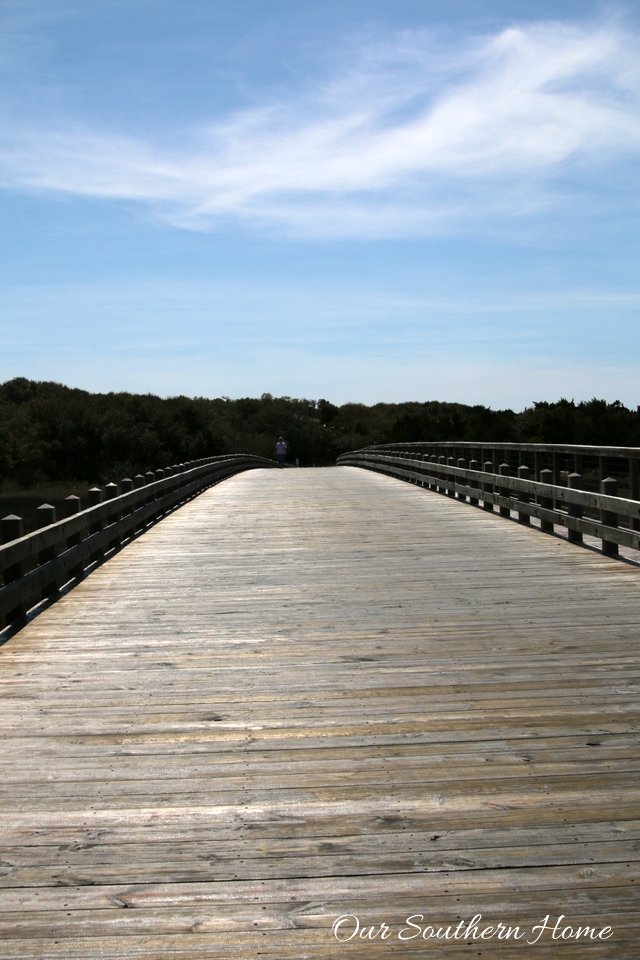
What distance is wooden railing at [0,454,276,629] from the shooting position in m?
8.12

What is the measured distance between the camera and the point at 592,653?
267 inches

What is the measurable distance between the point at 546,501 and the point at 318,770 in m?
10.0

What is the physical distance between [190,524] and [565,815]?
42.7 ft

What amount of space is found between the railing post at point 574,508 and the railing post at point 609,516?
0.75 m

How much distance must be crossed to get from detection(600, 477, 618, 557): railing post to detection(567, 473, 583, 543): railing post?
75cm

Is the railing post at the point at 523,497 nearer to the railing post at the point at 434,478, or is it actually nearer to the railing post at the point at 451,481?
the railing post at the point at 451,481

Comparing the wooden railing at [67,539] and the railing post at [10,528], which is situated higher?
the railing post at [10,528]

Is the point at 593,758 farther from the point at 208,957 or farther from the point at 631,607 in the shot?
the point at 631,607

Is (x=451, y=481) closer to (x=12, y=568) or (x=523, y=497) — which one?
(x=523, y=497)

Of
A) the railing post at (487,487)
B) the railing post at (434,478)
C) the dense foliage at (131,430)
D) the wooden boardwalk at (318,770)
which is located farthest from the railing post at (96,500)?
the dense foliage at (131,430)

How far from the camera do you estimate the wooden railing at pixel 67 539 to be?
812cm

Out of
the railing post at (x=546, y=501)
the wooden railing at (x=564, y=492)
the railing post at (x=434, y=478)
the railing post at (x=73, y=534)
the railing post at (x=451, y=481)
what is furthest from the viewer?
the railing post at (x=434, y=478)

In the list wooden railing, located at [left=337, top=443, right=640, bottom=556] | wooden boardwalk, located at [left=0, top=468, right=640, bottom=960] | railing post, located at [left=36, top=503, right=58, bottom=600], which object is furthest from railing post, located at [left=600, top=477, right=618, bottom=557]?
railing post, located at [left=36, top=503, right=58, bottom=600]

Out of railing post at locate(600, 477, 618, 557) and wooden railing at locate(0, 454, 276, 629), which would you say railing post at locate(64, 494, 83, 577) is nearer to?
wooden railing at locate(0, 454, 276, 629)
